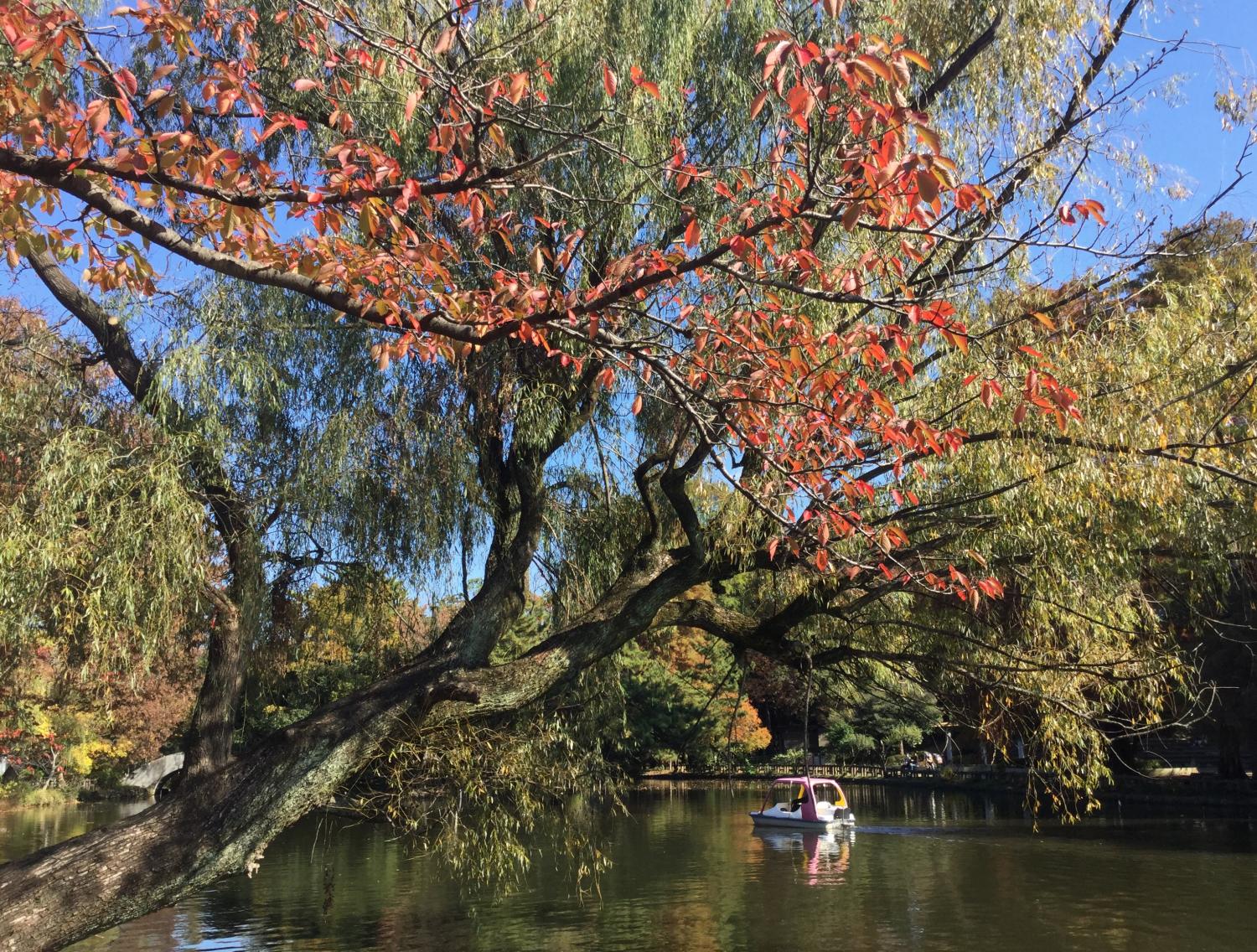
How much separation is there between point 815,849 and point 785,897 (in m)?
5.33

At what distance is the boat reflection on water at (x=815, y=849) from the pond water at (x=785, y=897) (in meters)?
0.07

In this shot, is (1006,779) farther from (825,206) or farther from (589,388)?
(825,206)

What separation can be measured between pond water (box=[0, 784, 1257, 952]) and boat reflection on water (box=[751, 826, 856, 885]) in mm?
68

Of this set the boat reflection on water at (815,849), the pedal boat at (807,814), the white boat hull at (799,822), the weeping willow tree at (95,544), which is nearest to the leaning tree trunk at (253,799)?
the weeping willow tree at (95,544)

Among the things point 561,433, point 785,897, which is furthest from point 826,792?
point 561,433

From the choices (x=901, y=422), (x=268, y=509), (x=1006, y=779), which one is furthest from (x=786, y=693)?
(x=901, y=422)

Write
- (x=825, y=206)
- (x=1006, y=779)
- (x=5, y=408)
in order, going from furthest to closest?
(x=1006, y=779) < (x=5, y=408) < (x=825, y=206)

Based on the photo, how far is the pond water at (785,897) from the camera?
10250 mm

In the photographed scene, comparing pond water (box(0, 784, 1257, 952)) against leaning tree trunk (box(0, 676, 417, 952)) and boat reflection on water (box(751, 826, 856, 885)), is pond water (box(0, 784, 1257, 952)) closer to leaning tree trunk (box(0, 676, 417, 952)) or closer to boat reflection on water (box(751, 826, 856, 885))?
boat reflection on water (box(751, 826, 856, 885))

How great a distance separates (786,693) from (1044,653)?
21.5 m

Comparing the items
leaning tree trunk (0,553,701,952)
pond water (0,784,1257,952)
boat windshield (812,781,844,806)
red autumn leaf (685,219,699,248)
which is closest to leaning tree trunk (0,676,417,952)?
leaning tree trunk (0,553,701,952)

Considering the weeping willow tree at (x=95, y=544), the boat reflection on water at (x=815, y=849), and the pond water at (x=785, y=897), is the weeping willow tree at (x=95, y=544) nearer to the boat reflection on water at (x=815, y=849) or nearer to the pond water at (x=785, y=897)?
the pond water at (x=785, y=897)

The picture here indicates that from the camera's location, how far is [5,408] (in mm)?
5207

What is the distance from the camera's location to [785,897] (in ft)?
42.7
